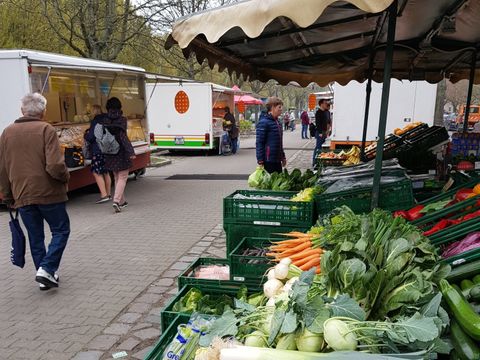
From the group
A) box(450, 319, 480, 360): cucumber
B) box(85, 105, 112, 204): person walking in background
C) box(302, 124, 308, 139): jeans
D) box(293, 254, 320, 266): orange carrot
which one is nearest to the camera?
box(450, 319, 480, 360): cucumber

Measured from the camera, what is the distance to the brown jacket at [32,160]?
436cm

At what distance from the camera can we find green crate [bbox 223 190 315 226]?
4039 mm

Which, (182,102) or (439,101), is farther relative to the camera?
(182,102)

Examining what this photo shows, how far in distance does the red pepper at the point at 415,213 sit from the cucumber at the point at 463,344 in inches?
62.7

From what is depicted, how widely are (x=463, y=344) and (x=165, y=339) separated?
1611mm

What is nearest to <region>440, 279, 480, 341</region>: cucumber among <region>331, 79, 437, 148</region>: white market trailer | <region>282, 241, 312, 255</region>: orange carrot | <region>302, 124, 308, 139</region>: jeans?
<region>282, 241, 312, 255</region>: orange carrot

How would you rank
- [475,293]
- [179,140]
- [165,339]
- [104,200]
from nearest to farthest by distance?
[475,293]
[165,339]
[104,200]
[179,140]

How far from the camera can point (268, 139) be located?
659cm

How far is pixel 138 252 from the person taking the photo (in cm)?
602

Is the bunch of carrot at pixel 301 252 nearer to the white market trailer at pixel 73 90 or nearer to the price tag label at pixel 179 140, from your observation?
the white market trailer at pixel 73 90

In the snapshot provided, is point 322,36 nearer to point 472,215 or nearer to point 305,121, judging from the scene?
point 472,215

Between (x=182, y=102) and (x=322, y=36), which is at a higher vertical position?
(x=322, y=36)

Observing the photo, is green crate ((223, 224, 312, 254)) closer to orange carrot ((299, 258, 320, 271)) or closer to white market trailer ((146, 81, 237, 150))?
orange carrot ((299, 258, 320, 271))

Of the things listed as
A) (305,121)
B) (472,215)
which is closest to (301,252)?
(472,215)
